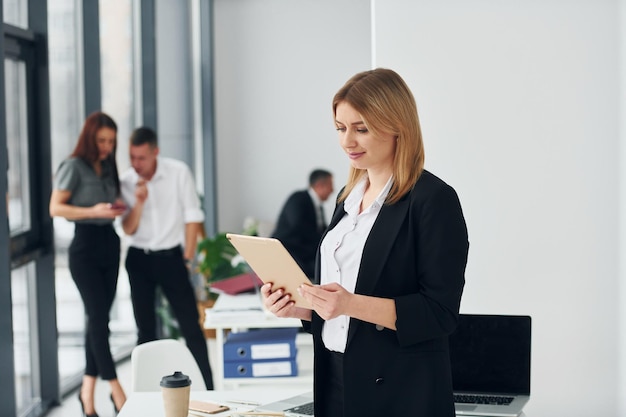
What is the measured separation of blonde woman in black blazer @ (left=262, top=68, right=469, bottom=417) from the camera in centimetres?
209

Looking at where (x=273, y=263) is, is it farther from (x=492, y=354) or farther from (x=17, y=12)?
(x=17, y=12)

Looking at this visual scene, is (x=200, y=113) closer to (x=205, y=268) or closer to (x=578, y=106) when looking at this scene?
(x=205, y=268)

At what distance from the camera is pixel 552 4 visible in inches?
120

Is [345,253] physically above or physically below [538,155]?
below

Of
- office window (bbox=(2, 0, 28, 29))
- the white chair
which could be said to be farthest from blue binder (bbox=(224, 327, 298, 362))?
office window (bbox=(2, 0, 28, 29))

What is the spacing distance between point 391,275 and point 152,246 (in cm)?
351

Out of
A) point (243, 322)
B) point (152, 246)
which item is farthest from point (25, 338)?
point (243, 322)

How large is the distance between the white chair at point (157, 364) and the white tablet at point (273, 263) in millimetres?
1175

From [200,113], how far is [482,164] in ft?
21.6

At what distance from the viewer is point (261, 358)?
13.5ft

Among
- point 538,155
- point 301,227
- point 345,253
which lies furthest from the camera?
point 301,227

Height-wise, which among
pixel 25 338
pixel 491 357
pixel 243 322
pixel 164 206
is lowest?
pixel 25 338

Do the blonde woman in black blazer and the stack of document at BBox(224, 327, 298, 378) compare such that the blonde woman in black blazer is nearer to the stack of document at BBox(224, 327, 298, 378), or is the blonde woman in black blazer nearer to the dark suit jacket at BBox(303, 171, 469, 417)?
the dark suit jacket at BBox(303, 171, 469, 417)

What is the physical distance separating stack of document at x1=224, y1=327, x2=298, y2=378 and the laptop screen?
4.31 feet
